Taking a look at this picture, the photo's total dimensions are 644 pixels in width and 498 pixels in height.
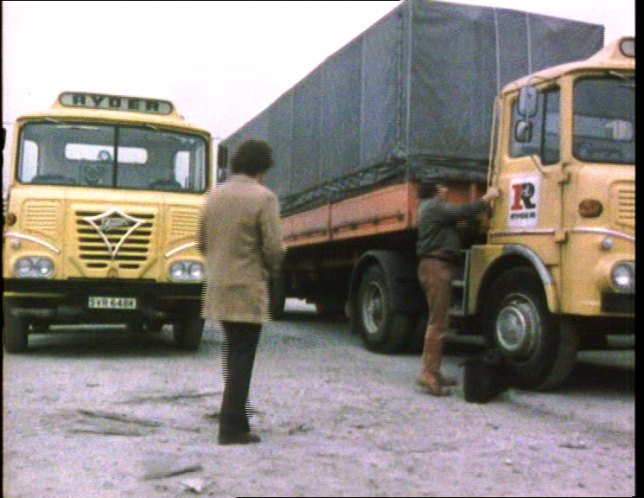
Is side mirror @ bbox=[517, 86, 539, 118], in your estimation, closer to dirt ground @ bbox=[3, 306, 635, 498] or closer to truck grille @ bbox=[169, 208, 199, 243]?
dirt ground @ bbox=[3, 306, 635, 498]

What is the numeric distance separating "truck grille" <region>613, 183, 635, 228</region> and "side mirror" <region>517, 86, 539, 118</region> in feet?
2.72

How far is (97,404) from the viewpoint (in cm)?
493

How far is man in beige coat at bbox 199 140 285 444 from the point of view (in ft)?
11.2

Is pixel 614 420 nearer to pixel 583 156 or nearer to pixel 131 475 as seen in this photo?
pixel 583 156

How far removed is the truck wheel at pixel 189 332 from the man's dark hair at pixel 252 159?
4.24 meters

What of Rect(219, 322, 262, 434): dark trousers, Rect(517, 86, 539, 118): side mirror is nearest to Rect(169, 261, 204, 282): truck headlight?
Rect(517, 86, 539, 118): side mirror

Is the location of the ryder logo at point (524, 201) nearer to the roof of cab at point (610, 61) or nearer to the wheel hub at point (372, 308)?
the roof of cab at point (610, 61)

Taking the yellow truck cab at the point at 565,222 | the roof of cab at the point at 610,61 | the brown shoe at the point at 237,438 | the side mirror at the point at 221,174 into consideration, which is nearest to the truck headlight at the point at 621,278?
the yellow truck cab at the point at 565,222

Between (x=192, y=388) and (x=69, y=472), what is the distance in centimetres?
217

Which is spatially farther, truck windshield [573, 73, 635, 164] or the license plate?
the license plate

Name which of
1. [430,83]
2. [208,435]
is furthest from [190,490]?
[430,83]

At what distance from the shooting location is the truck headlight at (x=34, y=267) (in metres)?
6.85

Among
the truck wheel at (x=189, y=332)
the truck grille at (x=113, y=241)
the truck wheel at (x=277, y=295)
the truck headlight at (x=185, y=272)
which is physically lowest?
the truck wheel at (x=189, y=332)

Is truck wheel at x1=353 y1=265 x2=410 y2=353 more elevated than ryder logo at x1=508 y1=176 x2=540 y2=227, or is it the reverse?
ryder logo at x1=508 y1=176 x2=540 y2=227
